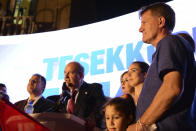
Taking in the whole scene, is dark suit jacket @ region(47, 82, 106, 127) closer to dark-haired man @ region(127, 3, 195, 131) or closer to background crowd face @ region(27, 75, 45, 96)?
background crowd face @ region(27, 75, 45, 96)

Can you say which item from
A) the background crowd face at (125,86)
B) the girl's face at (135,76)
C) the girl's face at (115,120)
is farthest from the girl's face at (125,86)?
the girl's face at (115,120)

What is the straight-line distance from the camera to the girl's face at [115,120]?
1.55m

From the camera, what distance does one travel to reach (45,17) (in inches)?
292

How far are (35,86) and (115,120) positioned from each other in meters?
1.53

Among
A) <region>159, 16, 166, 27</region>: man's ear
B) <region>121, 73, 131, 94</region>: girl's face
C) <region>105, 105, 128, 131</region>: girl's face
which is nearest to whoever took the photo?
<region>159, 16, 166, 27</region>: man's ear

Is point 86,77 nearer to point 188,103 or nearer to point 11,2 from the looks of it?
point 188,103

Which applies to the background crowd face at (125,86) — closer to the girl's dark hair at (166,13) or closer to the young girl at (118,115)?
the young girl at (118,115)

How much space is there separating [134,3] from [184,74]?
3.64 m

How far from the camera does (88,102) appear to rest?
7.77 feet

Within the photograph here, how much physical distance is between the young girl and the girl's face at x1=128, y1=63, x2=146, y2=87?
296 millimetres

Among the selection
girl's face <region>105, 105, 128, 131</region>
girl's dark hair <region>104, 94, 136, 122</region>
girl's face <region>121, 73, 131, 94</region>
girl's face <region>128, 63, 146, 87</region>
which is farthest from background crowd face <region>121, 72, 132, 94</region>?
girl's face <region>105, 105, 128, 131</region>

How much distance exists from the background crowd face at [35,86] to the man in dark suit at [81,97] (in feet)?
1.63

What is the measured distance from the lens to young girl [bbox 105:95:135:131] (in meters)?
1.56

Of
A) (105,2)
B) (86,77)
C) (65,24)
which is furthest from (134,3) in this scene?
(65,24)
